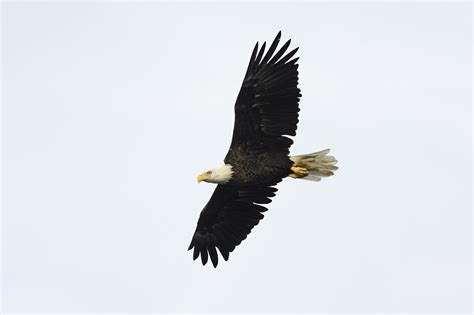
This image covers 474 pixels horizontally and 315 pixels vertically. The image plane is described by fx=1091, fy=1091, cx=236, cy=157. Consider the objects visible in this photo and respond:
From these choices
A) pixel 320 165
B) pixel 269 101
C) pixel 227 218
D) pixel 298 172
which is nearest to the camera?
pixel 269 101

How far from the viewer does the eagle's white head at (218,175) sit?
1484 cm

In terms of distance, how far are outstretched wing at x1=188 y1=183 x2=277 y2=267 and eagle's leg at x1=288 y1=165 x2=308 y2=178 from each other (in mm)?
613

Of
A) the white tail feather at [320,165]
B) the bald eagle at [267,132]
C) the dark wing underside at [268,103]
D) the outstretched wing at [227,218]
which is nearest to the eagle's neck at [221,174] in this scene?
the bald eagle at [267,132]

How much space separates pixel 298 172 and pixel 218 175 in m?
1.10

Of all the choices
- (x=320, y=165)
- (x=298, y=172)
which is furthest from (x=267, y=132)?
(x=320, y=165)

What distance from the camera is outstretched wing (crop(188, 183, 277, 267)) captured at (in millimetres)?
15825

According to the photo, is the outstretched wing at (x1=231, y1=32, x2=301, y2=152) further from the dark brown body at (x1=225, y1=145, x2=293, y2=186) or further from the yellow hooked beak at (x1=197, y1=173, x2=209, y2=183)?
the yellow hooked beak at (x1=197, y1=173, x2=209, y2=183)

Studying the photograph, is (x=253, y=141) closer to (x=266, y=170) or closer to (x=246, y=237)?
(x=266, y=170)

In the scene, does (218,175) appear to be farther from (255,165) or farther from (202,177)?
(255,165)

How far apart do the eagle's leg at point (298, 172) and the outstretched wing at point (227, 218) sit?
61cm

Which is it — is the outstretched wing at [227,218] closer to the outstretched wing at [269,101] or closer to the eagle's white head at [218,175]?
the eagle's white head at [218,175]

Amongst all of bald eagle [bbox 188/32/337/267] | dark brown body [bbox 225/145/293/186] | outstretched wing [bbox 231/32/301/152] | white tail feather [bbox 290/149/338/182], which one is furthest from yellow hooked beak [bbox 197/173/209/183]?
white tail feather [bbox 290/149/338/182]

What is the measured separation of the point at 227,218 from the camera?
53.0ft

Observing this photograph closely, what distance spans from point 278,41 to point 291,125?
1.14 m
